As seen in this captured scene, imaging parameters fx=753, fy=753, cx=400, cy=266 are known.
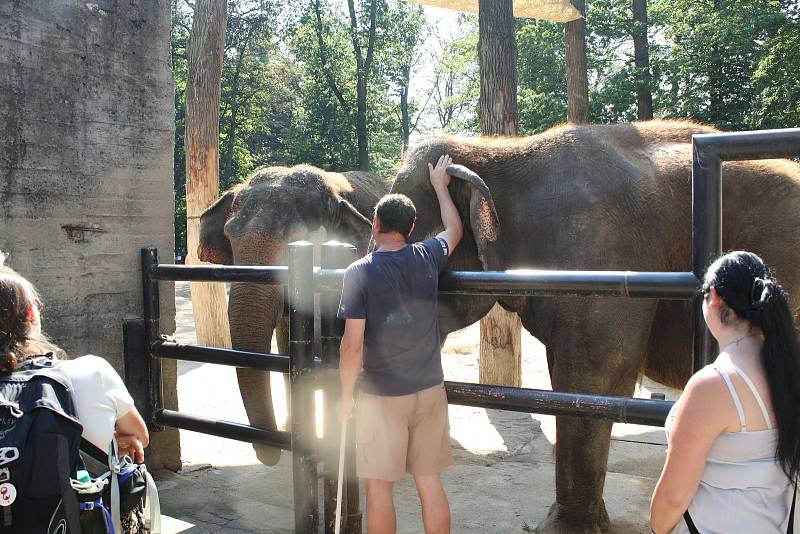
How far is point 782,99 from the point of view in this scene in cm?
1736

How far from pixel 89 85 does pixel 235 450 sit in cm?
280

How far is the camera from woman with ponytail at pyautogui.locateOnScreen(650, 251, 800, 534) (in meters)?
1.75

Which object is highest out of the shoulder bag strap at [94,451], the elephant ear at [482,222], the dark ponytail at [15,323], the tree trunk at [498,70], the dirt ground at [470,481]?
the tree trunk at [498,70]

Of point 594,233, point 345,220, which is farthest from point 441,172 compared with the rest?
point 345,220

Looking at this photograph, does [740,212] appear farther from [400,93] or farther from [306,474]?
[400,93]

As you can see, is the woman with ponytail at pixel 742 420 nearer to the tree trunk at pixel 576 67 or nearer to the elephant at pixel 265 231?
the elephant at pixel 265 231

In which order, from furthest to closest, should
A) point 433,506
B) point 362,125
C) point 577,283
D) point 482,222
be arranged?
point 362,125 → point 482,222 → point 433,506 → point 577,283

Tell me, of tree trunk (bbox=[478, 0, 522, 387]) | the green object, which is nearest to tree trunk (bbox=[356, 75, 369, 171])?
tree trunk (bbox=[478, 0, 522, 387])

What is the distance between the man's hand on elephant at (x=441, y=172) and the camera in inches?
155

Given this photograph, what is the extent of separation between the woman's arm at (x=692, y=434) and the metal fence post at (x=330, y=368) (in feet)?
5.71

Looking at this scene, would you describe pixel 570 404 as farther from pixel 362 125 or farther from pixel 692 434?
pixel 362 125

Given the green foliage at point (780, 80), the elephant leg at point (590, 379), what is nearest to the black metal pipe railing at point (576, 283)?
the elephant leg at point (590, 379)

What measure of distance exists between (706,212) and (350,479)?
1.93m

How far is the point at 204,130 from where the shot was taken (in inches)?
427
